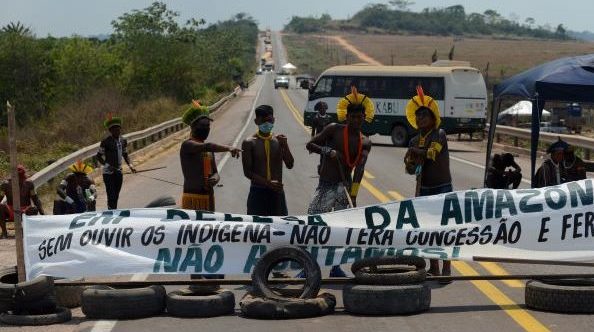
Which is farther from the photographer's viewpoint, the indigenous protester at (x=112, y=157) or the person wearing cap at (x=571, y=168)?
the indigenous protester at (x=112, y=157)

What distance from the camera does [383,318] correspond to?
341 inches

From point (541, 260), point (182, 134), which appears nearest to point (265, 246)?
point (541, 260)

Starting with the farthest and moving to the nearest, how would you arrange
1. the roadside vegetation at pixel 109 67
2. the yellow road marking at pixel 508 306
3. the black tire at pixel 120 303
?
the roadside vegetation at pixel 109 67, the black tire at pixel 120 303, the yellow road marking at pixel 508 306

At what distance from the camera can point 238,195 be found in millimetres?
20016

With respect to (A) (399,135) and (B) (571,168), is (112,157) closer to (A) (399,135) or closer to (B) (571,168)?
(B) (571,168)

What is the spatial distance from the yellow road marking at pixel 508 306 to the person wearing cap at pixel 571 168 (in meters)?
3.21

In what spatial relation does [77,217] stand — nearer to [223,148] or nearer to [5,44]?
[223,148]

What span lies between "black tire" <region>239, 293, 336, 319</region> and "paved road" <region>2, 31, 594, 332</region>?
0.08 m

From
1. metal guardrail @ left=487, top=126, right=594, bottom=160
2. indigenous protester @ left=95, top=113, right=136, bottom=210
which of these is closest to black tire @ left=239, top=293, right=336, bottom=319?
indigenous protester @ left=95, top=113, right=136, bottom=210

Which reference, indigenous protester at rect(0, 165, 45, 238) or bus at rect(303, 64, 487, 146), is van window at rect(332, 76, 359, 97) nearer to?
bus at rect(303, 64, 487, 146)

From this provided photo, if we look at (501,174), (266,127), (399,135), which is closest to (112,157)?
(266,127)

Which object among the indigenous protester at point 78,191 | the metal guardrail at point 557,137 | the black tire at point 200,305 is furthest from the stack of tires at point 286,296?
the metal guardrail at point 557,137

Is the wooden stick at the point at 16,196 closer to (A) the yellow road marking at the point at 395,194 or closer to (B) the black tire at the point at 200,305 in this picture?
(B) the black tire at the point at 200,305

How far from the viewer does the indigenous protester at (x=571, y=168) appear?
1382 centimetres
